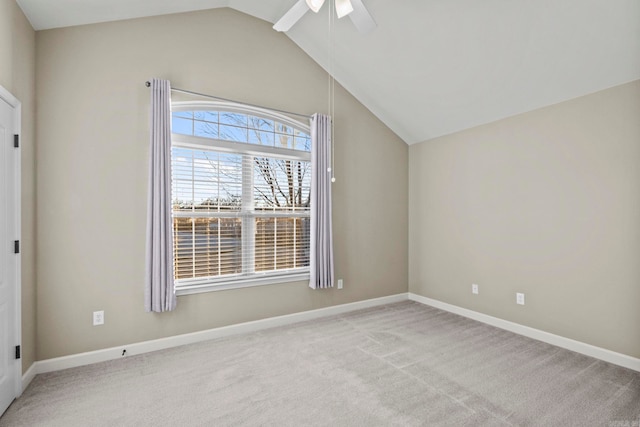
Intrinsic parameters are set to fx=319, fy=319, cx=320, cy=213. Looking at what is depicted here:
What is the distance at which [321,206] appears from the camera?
387 cm

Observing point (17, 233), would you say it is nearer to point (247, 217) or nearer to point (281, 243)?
point (247, 217)

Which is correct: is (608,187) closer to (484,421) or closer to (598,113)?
(598,113)

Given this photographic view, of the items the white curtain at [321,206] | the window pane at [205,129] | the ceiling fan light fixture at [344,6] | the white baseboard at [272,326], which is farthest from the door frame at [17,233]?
the white curtain at [321,206]

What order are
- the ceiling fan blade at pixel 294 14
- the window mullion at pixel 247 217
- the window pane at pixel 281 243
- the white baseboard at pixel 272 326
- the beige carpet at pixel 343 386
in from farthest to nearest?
1. the window pane at pixel 281 243
2. the window mullion at pixel 247 217
3. the white baseboard at pixel 272 326
4. the ceiling fan blade at pixel 294 14
5. the beige carpet at pixel 343 386

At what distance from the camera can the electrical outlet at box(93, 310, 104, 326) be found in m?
2.84

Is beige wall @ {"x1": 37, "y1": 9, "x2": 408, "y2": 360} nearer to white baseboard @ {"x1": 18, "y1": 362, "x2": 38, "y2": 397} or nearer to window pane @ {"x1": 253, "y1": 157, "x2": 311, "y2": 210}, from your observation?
white baseboard @ {"x1": 18, "y1": 362, "x2": 38, "y2": 397}

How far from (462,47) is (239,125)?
94.8 inches

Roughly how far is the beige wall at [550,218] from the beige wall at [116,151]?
88.0 inches

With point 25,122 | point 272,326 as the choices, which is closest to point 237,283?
point 272,326

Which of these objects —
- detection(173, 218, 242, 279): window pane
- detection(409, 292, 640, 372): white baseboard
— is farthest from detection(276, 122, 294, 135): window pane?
detection(409, 292, 640, 372): white baseboard

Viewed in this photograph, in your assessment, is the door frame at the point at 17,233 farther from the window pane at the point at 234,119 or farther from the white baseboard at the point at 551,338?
the white baseboard at the point at 551,338

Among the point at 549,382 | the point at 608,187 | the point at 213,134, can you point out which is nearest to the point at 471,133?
the point at 608,187

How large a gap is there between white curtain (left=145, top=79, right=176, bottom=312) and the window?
0.21m

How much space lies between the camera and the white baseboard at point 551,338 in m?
2.73
